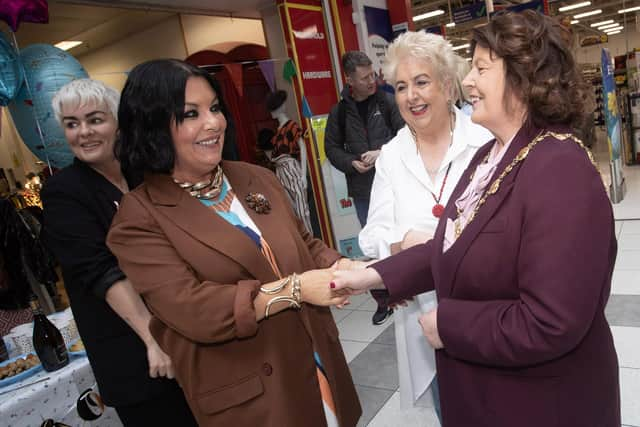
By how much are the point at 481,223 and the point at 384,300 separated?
1.41 ft

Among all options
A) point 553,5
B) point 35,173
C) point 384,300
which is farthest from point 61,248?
point 553,5

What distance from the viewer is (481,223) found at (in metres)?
1.02

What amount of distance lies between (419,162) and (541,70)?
84cm

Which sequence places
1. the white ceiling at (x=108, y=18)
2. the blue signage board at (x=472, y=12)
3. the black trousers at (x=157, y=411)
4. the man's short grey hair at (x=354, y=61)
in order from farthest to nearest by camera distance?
1. the blue signage board at (x=472, y=12)
2. the white ceiling at (x=108, y=18)
3. the man's short grey hair at (x=354, y=61)
4. the black trousers at (x=157, y=411)

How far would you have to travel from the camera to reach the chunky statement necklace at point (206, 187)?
1.34m

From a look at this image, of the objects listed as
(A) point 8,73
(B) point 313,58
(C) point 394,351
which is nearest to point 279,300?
(C) point 394,351

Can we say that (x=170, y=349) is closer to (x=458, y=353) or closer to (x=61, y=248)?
(x=61, y=248)

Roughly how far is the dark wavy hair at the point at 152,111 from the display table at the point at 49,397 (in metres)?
0.98

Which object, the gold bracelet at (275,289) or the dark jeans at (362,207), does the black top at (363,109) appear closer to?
the dark jeans at (362,207)

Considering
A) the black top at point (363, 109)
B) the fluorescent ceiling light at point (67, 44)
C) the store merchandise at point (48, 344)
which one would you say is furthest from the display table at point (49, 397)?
the fluorescent ceiling light at point (67, 44)

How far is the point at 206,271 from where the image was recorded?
4.01 feet

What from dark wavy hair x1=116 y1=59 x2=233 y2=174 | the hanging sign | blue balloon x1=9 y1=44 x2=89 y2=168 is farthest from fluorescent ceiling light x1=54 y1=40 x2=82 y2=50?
dark wavy hair x1=116 y1=59 x2=233 y2=174

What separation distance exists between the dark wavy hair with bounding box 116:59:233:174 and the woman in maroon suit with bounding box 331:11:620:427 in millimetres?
761

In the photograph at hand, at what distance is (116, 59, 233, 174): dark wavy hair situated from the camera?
1.22m
